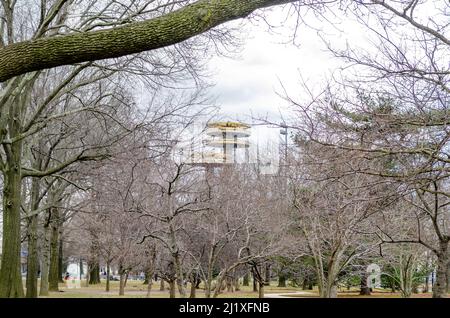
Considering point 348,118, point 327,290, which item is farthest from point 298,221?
point 348,118

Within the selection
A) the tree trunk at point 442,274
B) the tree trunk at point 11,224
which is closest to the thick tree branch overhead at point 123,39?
the tree trunk at point 442,274

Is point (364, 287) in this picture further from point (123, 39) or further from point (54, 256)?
point (123, 39)

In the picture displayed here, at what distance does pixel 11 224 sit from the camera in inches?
465

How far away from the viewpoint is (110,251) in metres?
23.4

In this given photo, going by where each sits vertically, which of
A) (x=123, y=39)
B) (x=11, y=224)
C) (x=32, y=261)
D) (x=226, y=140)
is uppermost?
(x=226, y=140)

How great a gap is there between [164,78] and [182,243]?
726 cm

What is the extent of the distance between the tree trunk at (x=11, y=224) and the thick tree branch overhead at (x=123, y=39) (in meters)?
7.73

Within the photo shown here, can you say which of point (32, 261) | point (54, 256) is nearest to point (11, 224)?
point (32, 261)

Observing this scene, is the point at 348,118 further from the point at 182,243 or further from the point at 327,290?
the point at 182,243

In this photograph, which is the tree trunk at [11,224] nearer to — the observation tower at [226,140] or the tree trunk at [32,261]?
the observation tower at [226,140]

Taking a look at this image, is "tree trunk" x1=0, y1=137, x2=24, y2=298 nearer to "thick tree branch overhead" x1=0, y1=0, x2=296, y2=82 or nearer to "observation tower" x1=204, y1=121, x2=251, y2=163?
"observation tower" x1=204, y1=121, x2=251, y2=163

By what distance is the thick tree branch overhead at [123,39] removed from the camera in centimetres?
433

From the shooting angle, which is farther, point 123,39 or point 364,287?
point 364,287

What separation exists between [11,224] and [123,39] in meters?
8.76
